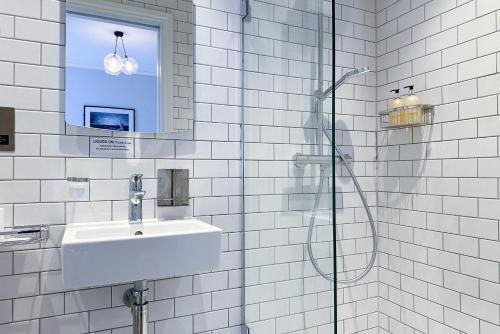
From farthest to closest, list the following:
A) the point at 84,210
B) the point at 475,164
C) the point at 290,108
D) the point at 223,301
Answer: the point at 223,301
the point at 475,164
the point at 84,210
the point at 290,108

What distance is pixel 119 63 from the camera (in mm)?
1568

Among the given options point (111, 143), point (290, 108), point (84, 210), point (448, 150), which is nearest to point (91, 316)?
point (84, 210)

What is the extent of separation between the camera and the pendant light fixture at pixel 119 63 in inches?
60.7

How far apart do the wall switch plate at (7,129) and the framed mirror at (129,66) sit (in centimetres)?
19

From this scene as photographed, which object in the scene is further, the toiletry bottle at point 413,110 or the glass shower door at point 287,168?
the toiletry bottle at point 413,110

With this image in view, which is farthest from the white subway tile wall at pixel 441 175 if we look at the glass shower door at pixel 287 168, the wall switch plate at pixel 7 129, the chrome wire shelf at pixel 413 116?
the wall switch plate at pixel 7 129

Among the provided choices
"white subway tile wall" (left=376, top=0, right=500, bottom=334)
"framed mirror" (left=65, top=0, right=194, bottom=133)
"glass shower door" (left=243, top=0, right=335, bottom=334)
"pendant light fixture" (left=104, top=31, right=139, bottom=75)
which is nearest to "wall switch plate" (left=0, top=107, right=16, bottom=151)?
"framed mirror" (left=65, top=0, right=194, bottom=133)

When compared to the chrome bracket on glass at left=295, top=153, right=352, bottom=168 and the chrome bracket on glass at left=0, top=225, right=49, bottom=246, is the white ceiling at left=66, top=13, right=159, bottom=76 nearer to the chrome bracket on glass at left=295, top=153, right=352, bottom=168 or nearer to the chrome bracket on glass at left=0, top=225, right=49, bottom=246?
the chrome bracket on glass at left=0, top=225, right=49, bottom=246

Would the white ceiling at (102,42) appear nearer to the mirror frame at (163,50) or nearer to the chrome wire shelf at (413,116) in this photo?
the mirror frame at (163,50)

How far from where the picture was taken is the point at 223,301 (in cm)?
178

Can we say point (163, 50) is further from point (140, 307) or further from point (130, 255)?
point (140, 307)

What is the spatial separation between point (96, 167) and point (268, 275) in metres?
0.89

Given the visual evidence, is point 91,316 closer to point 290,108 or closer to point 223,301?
point 223,301

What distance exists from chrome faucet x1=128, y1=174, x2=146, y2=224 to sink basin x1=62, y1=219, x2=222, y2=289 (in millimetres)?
117
